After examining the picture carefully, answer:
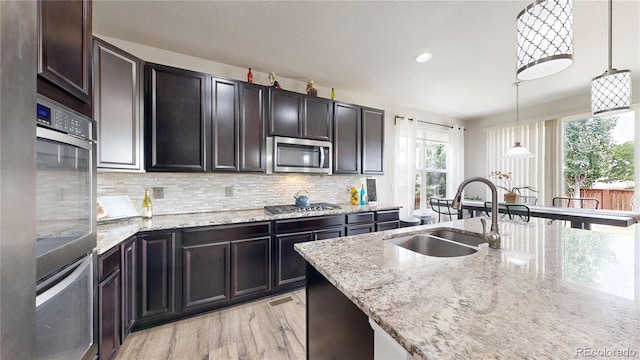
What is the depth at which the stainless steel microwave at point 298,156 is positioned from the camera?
2.66m

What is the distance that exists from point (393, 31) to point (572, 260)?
213 centimetres

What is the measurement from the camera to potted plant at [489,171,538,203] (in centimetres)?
353

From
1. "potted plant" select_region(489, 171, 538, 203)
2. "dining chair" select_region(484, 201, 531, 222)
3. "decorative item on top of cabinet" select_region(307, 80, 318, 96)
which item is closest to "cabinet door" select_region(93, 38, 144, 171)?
"decorative item on top of cabinet" select_region(307, 80, 318, 96)

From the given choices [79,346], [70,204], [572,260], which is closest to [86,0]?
[70,204]

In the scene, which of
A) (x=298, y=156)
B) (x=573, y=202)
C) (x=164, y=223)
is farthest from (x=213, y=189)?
(x=573, y=202)

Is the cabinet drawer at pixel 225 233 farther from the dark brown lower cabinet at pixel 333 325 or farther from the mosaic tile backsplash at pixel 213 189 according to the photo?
the dark brown lower cabinet at pixel 333 325

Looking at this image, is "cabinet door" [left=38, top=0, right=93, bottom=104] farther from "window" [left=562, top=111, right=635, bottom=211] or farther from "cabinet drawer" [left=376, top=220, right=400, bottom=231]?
"window" [left=562, top=111, right=635, bottom=211]

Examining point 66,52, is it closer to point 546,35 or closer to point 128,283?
point 128,283

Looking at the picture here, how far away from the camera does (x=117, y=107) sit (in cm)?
185

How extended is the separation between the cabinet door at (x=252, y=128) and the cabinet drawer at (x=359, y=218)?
1.23 metres

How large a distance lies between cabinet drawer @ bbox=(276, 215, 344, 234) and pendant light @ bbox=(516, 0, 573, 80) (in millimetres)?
2114

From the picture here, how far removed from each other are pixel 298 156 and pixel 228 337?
6.27 feet

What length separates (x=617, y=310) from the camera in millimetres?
629

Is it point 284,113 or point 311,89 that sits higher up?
point 311,89
